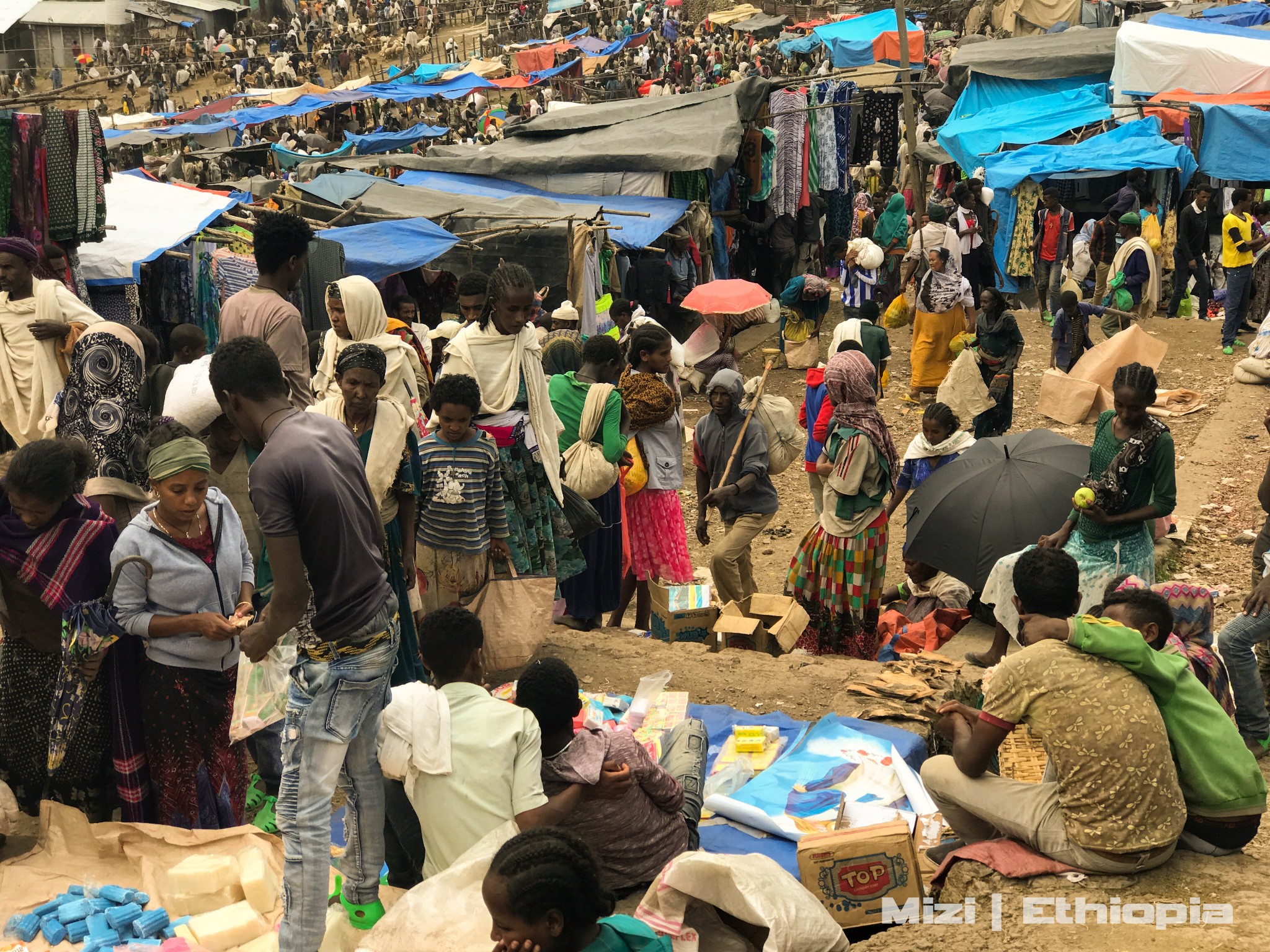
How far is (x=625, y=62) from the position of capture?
3319 centimetres

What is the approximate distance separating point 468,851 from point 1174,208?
13.5 m

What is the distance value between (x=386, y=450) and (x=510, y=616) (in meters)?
0.88

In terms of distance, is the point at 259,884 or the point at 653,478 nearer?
the point at 259,884

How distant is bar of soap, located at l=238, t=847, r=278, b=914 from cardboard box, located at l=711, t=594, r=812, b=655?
288 cm

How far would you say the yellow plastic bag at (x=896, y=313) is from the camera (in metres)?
12.2

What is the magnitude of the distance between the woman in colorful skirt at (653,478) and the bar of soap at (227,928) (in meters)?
3.24

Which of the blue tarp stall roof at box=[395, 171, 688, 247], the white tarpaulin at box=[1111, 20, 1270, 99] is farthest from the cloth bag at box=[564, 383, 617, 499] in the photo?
the white tarpaulin at box=[1111, 20, 1270, 99]

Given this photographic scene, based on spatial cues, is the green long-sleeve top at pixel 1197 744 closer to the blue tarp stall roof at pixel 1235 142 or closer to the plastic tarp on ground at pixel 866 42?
the blue tarp stall roof at pixel 1235 142

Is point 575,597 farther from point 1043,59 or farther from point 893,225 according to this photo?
point 1043,59

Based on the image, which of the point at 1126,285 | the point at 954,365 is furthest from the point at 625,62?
the point at 954,365

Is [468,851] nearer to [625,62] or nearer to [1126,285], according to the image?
[1126,285]

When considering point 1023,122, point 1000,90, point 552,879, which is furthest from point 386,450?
point 1000,90

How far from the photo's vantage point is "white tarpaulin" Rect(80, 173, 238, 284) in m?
7.21

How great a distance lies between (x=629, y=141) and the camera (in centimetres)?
1290
